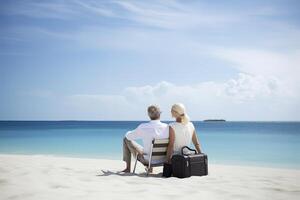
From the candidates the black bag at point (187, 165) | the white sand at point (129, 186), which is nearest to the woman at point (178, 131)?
the black bag at point (187, 165)

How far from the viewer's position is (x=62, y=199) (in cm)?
394

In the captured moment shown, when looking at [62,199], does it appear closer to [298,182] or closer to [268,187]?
[268,187]

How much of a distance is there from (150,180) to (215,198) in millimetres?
1185

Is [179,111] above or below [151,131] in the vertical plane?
above

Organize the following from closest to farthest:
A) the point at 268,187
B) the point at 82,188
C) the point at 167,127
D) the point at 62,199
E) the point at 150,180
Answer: the point at 62,199 → the point at 82,188 → the point at 268,187 → the point at 150,180 → the point at 167,127

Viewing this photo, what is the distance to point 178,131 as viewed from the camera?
5.59 metres

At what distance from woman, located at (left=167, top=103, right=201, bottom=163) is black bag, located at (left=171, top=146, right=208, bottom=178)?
4.9 inches

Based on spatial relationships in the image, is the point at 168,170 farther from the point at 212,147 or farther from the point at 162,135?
the point at 212,147

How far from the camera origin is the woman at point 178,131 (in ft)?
18.2

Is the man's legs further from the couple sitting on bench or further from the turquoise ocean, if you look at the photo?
the turquoise ocean

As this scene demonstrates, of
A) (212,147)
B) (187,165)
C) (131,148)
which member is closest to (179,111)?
(187,165)

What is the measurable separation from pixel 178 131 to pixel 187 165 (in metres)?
0.49

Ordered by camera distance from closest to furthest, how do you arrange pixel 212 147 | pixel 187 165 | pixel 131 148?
pixel 187 165
pixel 131 148
pixel 212 147

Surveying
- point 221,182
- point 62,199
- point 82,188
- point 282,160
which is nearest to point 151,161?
point 221,182
